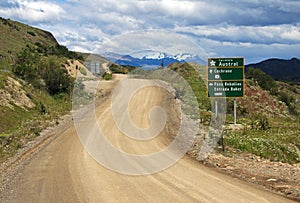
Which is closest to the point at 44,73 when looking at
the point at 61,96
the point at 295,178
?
the point at 61,96

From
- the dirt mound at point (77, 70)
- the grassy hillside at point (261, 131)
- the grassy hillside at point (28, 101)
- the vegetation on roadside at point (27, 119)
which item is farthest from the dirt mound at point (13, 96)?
the dirt mound at point (77, 70)

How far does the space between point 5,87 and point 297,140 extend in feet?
62.7

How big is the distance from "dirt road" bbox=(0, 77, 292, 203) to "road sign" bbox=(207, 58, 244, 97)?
9153 mm

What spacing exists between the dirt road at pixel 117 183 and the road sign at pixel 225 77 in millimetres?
9153

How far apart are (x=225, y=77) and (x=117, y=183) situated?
14.6m

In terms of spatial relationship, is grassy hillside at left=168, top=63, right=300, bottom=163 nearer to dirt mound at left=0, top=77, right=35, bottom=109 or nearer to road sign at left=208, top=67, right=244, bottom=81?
road sign at left=208, top=67, right=244, bottom=81

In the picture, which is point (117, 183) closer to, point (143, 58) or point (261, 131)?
point (143, 58)

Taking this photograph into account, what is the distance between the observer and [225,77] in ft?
78.3

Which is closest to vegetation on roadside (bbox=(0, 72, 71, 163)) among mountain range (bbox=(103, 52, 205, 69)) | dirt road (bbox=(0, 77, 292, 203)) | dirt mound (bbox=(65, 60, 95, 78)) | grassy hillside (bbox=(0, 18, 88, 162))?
grassy hillside (bbox=(0, 18, 88, 162))

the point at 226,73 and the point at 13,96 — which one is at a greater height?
the point at 226,73

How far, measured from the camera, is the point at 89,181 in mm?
10859

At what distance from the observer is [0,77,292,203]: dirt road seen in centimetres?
934

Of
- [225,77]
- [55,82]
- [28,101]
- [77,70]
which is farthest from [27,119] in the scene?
[77,70]

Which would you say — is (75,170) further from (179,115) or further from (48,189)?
(179,115)
